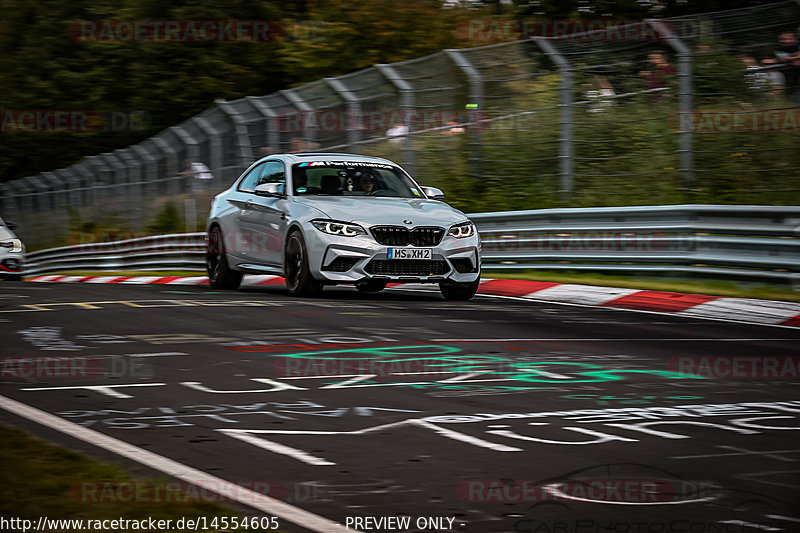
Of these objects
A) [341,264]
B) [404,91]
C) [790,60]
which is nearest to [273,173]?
[341,264]

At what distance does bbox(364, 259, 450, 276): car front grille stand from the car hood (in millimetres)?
382

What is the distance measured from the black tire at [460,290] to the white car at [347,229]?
0.4 inches

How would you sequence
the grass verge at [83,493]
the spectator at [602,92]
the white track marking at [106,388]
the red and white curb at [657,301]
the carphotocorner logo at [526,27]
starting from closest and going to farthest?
1. the grass verge at [83,493]
2. the white track marking at [106,388]
3. the red and white curb at [657,301]
4. the spectator at [602,92]
5. the carphotocorner logo at [526,27]

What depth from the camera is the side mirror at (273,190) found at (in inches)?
550

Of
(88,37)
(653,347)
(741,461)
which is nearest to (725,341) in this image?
(653,347)

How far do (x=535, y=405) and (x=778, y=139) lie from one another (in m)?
10.2

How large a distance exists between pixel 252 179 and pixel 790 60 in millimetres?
6591

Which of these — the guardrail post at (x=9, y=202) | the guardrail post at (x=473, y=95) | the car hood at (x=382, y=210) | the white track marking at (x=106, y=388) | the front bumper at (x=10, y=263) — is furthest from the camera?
the guardrail post at (x=9, y=202)

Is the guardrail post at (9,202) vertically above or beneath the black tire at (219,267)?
above

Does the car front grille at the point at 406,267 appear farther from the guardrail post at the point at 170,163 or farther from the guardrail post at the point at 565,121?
the guardrail post at the point at 170,163

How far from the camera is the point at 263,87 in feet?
148

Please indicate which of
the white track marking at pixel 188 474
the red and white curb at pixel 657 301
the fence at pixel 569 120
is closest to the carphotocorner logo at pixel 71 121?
the fence at pixel 569 120

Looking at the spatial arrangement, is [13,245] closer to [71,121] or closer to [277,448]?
[277,448]

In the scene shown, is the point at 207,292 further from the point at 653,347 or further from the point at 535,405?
the point at 535,405
